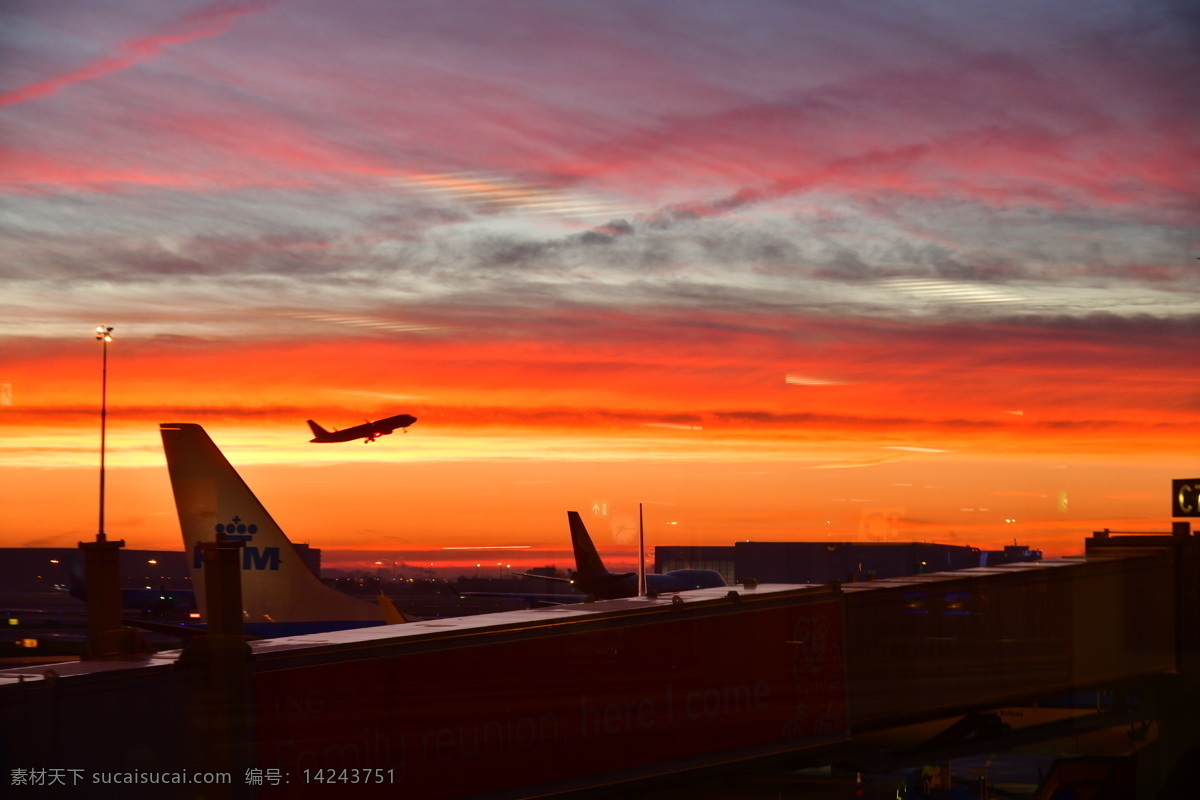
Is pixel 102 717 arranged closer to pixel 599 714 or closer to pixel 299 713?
pixel 299 713

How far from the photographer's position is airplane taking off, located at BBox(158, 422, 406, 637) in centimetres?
3641

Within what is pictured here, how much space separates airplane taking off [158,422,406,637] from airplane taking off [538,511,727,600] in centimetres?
5179

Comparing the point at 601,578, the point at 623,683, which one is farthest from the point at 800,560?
the point at 623,683

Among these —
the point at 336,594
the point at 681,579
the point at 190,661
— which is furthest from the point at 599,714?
the point at 681,579

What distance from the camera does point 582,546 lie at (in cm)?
9056

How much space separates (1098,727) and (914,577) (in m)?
8.06

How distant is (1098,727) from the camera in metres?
35.4

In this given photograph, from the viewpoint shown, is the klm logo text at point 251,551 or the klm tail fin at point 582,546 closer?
the klm logo text at point 251,551

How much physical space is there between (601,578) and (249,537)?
55493 mm

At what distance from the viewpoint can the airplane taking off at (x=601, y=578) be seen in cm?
8894

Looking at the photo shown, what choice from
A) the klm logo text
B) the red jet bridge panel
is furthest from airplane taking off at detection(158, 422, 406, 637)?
the red jet bridge panel

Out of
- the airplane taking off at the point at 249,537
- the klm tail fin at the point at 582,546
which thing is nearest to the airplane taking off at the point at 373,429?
the klm tail fin at the point at 582,546

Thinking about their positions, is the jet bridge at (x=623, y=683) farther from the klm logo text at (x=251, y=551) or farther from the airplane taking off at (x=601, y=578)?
the airplane taking off at (x=601, y=578)

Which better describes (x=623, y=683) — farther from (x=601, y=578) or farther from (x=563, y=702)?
(x=601, y=578)
